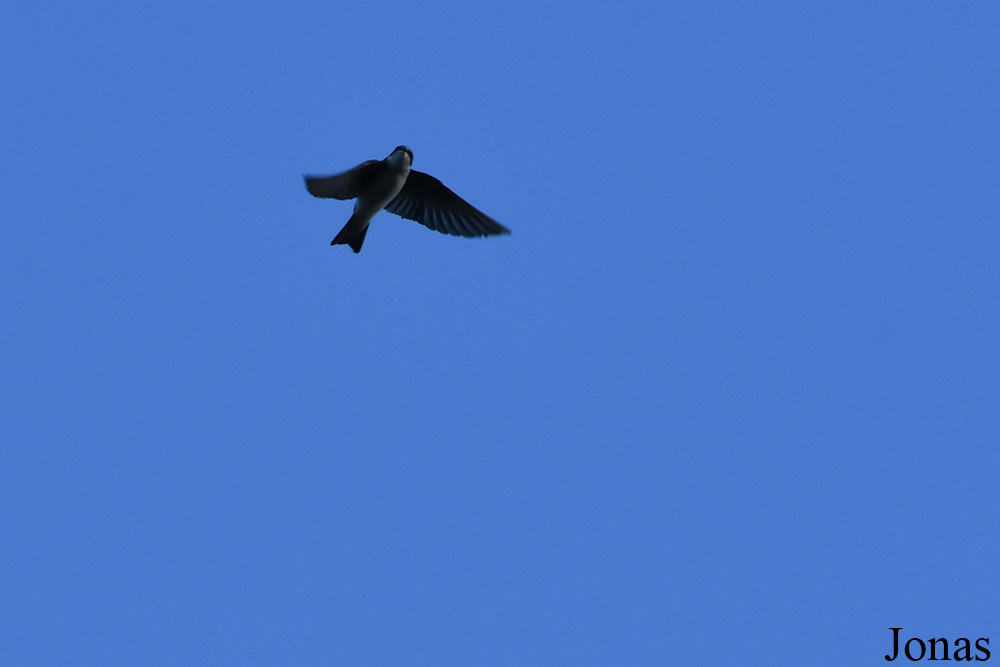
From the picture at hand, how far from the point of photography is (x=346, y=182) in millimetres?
10750

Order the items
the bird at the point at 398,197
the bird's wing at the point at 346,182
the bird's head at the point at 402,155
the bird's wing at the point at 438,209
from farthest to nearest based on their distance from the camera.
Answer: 1. the bird's wing at the point at 438,209
2. the bird's head at the point at 402,155
3. the bird at the point at 398,197
4. the bird's wing at the point at 346,182

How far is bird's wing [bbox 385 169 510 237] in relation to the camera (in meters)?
12.0

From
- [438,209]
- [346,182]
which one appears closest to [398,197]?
[438,209]

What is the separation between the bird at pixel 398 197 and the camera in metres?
10.8

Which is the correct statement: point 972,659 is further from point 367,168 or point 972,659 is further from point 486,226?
point 367,168

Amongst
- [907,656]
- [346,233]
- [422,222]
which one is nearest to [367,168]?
[346,233]

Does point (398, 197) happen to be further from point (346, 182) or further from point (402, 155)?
point (346, 182)

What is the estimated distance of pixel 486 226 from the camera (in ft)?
39.7

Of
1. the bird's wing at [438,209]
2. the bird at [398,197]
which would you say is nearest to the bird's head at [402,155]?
the bird at [398,197]

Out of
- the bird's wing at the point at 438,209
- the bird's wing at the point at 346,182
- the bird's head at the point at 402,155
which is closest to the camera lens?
the bird's wing at the point at 346,182

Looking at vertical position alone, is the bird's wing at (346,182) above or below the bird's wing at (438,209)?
below

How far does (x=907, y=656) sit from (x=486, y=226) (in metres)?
5.41

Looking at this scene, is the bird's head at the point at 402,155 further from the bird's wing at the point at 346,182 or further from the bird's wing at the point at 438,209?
the bird's wing at the point at 438,209

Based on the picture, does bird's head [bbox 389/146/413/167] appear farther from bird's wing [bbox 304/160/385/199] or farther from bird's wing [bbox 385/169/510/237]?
bird's wing [bbox 385/169/510/237]
